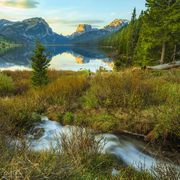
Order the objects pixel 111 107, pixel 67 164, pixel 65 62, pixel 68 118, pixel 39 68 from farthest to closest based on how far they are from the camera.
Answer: pixel 65 62
pixel 39 68
pixel 111 107
pixel 68 118
pixel 67 164

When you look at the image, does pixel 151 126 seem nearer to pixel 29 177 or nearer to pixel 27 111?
pixel 27 111

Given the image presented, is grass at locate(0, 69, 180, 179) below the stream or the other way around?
the other way around

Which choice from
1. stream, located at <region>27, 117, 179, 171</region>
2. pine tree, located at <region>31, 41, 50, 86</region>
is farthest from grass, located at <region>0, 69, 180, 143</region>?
pine tree, located at <region>31, 41, 50, 86</region>

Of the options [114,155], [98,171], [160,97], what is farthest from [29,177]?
[160,97]

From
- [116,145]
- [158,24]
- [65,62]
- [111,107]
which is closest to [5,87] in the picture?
[111,107]

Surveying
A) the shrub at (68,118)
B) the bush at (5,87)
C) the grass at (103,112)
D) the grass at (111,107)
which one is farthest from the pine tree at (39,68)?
the shrub at (68,118)

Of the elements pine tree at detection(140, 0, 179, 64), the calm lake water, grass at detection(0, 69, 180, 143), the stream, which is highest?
pine tree at detection(140, 0, 179, 64)

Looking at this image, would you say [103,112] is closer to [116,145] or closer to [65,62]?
[116,145]

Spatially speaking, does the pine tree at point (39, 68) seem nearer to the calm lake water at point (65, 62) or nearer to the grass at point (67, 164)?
the calm lake water at point (65, 62)

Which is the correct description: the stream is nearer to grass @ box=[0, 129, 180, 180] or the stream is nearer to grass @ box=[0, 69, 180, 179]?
grass @ box=[0, 69, 180, 179]

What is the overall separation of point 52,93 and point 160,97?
4.63m

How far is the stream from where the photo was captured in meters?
7.04

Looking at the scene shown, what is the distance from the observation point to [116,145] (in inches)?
313

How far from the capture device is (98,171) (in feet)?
19.0
